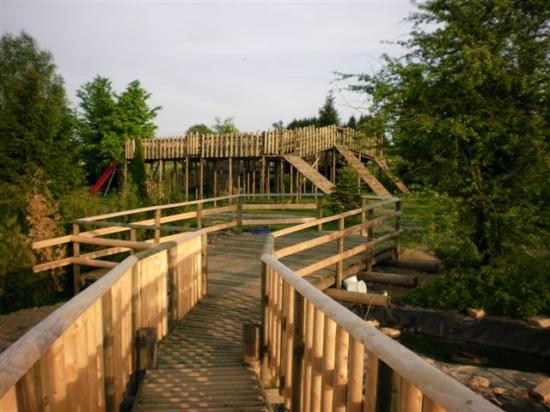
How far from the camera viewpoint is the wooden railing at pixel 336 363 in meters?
1.54

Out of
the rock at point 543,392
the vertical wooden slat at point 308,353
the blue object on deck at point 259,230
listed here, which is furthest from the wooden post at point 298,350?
the blue object on deck at point 259,230

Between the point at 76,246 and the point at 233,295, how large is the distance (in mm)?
4008

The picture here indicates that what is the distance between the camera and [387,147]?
9.88 metres

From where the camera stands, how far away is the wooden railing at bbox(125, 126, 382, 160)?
25.1 metres

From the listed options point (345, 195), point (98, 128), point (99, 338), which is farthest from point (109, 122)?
point (99, 338)

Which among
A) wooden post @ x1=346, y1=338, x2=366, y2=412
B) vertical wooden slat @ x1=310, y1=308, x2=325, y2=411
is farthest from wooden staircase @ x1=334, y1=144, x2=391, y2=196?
wooden post @ x1=346, y1=338, x2=366, y2=412

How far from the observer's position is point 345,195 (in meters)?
19.2

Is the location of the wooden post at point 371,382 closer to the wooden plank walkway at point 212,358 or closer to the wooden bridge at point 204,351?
the wooden bridge at point 204,351

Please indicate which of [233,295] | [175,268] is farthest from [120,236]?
[175,268]

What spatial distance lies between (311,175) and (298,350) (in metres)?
19.9

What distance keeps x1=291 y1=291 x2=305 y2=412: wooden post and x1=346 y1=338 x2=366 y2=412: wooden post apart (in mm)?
891

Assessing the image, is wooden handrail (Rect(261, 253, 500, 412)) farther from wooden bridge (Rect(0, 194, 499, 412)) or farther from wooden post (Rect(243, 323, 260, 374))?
wooden post (Rect(243, 323, 260, 374))

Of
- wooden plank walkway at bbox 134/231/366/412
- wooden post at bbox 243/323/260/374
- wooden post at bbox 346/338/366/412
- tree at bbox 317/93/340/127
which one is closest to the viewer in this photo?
wooden post at bbox 346/338/366/412

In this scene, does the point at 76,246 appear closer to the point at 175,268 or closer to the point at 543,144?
the point at 175,268
